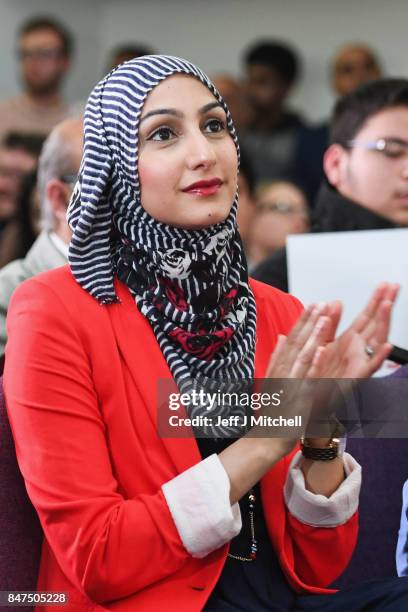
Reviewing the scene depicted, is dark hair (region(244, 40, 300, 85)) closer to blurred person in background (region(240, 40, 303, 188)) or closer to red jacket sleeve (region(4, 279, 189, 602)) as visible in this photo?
blurred person in background (region(240, 40, 303, 188))

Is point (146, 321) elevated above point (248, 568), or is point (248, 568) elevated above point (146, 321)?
point (146, 321)

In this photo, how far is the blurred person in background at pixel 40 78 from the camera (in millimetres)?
4664

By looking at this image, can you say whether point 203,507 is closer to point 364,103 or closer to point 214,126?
point 214,126

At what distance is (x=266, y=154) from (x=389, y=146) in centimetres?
253

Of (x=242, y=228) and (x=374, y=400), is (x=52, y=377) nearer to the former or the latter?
(x=374, y=400)

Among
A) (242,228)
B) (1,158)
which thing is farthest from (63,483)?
(1,158)

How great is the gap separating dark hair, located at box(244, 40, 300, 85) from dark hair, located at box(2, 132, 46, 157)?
1670mm

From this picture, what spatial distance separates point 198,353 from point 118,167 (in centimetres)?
32

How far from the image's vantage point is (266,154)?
4957 millimetres

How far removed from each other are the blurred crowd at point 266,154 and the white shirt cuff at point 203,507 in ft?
3.03

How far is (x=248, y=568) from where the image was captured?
1.50 m

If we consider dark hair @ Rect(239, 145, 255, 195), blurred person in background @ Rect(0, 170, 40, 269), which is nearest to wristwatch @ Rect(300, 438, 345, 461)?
blurred person in background @ Rect(0, 170, 40, 269)

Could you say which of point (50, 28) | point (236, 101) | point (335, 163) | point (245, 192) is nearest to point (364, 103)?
point (335, 163)

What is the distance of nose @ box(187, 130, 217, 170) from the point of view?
4.96 feet
